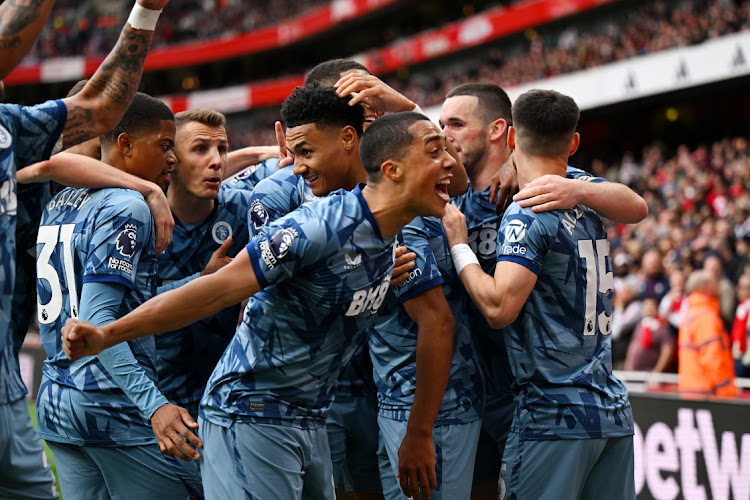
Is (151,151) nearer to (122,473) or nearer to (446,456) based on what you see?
(122,473)

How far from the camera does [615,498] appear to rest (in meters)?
3.86

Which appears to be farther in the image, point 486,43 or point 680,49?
point 486,43

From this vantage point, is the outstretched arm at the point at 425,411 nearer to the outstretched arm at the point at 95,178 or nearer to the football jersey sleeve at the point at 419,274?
the football jersey sleeve at the point at 419,274

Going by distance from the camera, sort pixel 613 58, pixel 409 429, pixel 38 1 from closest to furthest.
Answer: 1. pixel 38 1
2. pixel 409 429
3. pixel 613 58

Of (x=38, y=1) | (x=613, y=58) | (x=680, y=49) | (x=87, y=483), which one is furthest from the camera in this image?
(x=613, y=58)

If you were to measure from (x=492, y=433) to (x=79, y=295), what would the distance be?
2.14 metres

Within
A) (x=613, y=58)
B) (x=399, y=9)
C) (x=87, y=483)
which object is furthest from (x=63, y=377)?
(x=399, y=9)

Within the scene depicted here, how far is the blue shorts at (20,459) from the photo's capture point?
3.05 m

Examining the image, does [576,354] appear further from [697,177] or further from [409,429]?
[697,177]

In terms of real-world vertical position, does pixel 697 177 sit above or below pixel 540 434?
above

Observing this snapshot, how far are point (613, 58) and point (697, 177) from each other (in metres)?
7.22

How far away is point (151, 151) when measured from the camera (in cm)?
423

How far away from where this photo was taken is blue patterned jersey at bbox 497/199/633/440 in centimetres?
376

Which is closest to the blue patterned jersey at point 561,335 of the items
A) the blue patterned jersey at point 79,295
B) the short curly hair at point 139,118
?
the blue patterned jersey at point 79,295
